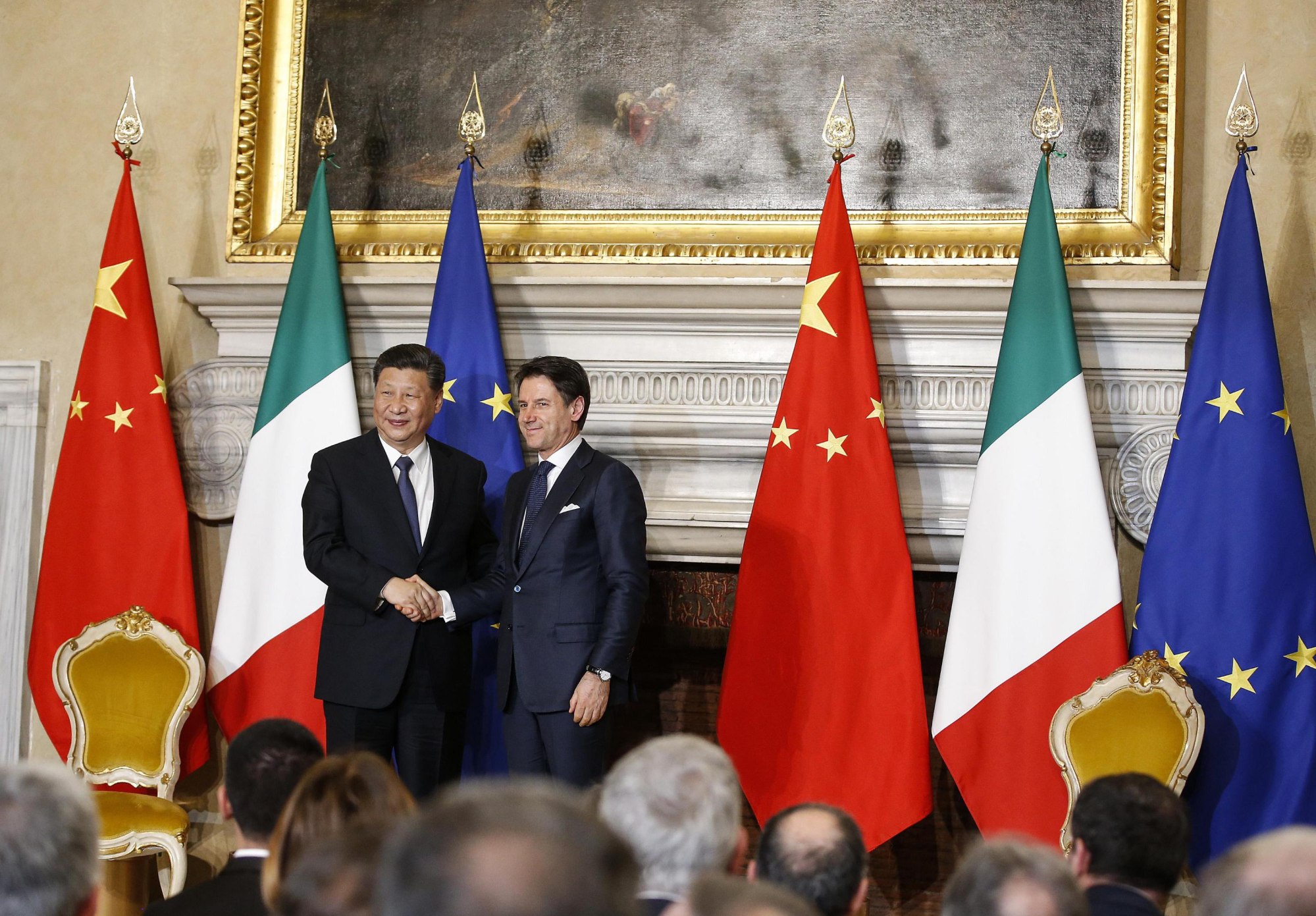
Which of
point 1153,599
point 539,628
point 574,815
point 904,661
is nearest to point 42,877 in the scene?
point 574,815

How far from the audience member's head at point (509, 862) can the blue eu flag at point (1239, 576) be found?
10.5ft

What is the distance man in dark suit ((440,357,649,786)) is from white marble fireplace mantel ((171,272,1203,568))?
66cm

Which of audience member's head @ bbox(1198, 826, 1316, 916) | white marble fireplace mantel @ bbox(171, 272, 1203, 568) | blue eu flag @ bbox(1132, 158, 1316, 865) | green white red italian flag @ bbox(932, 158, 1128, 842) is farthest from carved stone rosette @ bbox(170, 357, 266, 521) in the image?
audience member's head @ bbox(1198, 826, 1316, 916)

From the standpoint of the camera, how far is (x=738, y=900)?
1.18m

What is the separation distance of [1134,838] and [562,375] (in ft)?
6.77

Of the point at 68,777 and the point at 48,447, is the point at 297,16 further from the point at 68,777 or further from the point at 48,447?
the point at 68,777

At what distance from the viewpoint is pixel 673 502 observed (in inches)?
168

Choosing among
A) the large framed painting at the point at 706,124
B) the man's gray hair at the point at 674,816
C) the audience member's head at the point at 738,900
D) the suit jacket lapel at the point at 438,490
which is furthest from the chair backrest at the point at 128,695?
the audience member's head at the point at 738,900

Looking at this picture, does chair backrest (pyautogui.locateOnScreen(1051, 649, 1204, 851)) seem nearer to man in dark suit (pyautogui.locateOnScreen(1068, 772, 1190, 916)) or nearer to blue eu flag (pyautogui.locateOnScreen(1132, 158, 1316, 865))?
blue eu flag (pyautogui.locateOnScreen(1132, 158, 1316, 865))

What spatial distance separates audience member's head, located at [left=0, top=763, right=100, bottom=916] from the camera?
130 cm

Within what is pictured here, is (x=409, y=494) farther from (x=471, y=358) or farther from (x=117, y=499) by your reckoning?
(x=117, y=499)

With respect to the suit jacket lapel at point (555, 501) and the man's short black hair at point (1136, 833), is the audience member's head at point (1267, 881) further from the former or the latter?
the suit jacket lapel at point (555, 501)

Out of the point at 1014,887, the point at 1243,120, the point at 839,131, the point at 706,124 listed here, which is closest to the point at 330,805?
the point at 1014,887

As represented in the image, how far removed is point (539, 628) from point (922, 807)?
3.99ft
